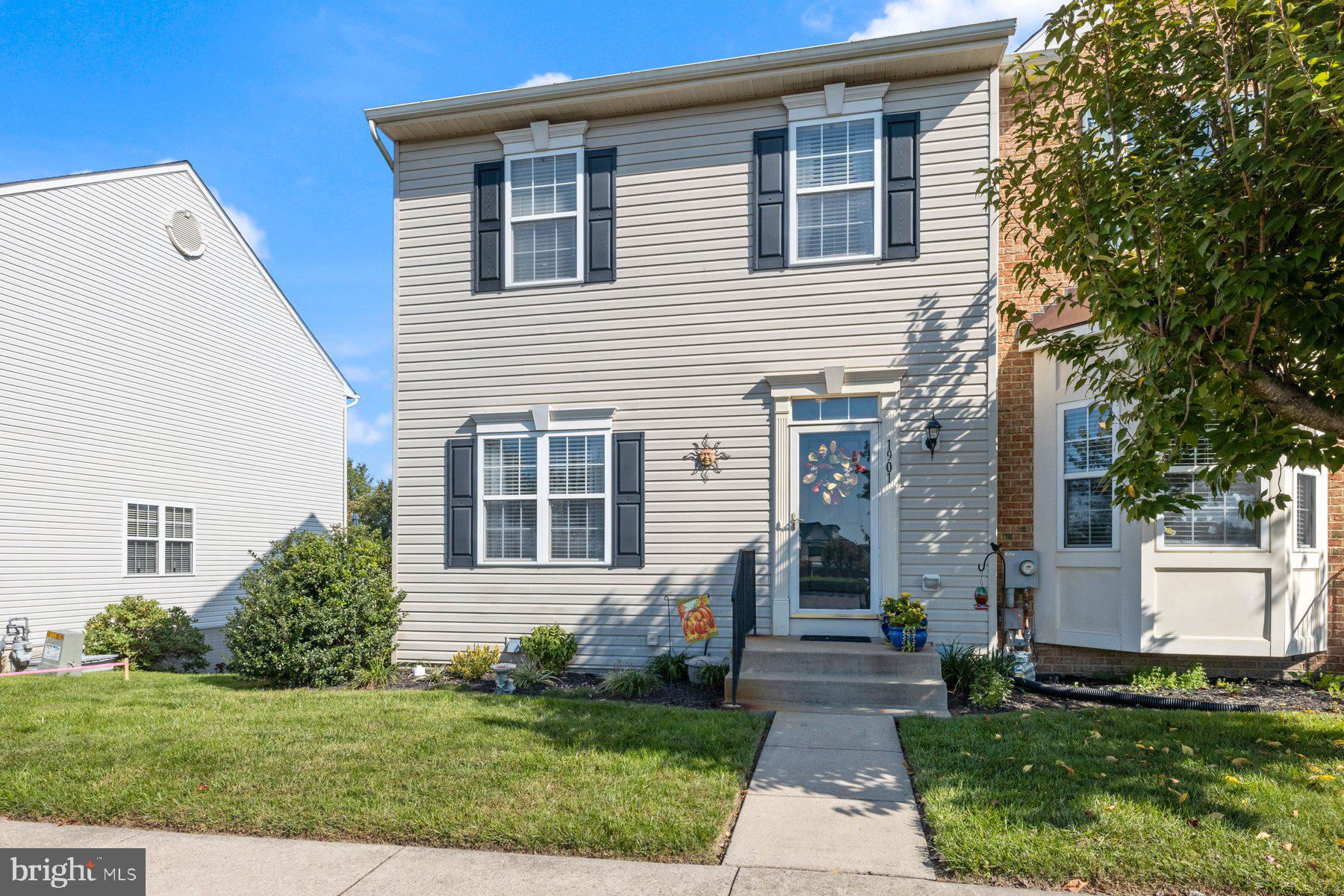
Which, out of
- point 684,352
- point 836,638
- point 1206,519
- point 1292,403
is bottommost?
point 836,638

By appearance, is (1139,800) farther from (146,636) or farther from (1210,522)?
(146,636)

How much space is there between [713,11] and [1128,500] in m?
6.17

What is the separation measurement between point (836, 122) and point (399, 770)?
270 inches

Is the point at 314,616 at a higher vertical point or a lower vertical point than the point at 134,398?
lower

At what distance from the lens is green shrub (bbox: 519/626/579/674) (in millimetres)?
7805

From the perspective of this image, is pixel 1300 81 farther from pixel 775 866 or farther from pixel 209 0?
pixel 209 0

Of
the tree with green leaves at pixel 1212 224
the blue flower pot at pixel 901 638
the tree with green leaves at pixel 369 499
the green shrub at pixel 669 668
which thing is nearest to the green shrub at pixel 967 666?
→ the blue flower pot at pixel 901 638

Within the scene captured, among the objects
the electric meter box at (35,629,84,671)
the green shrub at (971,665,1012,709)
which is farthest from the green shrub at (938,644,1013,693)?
the electric meter box at (35,629,84,671)

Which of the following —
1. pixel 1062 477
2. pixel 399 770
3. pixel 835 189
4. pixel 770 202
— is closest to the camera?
pixel 399 770

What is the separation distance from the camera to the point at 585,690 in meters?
7.18

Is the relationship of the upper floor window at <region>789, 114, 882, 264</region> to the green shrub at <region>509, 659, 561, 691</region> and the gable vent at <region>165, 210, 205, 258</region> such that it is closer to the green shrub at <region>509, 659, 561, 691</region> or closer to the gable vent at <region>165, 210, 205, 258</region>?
the green shrub at <region>509, 659, 561, 691</region>

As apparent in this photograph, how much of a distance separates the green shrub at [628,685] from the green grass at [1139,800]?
2412mm

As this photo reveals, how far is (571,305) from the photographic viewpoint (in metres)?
8.41

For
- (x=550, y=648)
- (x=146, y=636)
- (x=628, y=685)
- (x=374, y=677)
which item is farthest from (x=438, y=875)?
(x=146, y=636)
